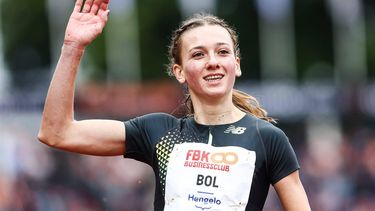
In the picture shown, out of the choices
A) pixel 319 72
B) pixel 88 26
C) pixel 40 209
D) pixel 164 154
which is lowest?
pixel 319 72

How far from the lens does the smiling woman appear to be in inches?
235

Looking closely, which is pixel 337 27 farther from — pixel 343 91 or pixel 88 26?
pixel 88 26

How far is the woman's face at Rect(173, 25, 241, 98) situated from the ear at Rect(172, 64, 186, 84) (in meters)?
0.04

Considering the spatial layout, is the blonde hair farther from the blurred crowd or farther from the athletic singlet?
the blurred crowd

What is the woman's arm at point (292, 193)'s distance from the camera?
5992 millimetres

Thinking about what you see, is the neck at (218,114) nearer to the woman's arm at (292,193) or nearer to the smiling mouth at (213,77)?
the smiling mouth at (213,77)

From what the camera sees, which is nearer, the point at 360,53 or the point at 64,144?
the point at 64,144

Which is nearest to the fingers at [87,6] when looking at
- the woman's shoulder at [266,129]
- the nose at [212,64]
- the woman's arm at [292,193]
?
the nose at [212,64]

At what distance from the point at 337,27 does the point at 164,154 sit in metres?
31.2

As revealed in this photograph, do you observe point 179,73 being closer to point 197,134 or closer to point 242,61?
point 197,134

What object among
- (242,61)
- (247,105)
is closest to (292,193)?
(247,105)

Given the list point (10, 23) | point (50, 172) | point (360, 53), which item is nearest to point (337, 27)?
point (360, 53)

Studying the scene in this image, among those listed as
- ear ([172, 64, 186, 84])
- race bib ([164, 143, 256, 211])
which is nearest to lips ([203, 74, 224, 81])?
ear ([172, 64, 186, 84])

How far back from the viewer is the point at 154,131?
627 centimetres
